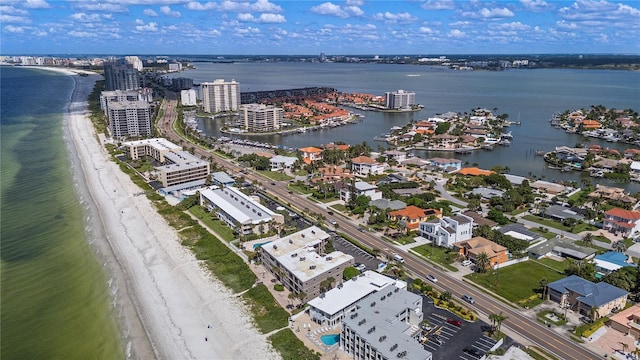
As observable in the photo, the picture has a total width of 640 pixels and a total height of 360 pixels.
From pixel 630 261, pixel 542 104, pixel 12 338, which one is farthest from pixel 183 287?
pixel 542 104

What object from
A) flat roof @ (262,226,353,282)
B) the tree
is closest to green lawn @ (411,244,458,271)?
the tree

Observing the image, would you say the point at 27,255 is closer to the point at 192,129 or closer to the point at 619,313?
the point at 619,313

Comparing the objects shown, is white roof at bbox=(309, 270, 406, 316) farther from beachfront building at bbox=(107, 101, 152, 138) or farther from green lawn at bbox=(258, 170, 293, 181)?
beachfront building at bbox=(107, 101, 152, 138)

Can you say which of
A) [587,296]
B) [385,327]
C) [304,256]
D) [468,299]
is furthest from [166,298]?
[587,296]

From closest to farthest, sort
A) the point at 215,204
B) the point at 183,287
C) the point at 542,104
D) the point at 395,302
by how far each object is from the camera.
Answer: the point at 395,302 < the point at 183,287 < the point at 215,204 < the point at 542,104

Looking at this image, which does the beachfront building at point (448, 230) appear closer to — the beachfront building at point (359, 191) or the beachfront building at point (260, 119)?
the beachfront building at point (359, 191)

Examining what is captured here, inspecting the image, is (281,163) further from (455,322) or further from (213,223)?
(455,322)
